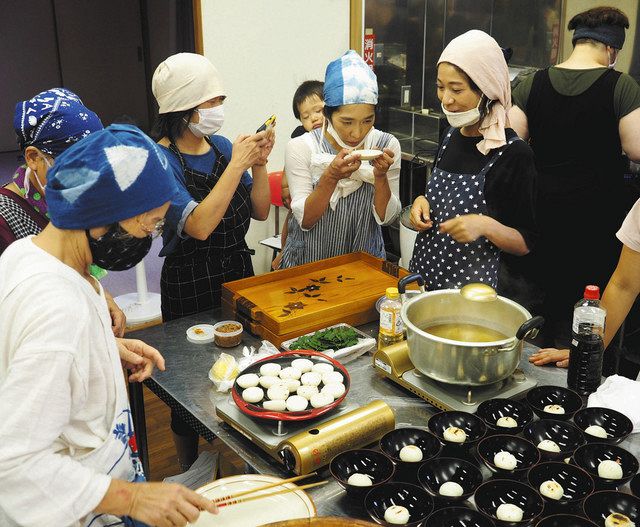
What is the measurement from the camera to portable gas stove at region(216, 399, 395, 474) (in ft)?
5.24

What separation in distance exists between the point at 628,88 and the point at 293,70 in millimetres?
2449

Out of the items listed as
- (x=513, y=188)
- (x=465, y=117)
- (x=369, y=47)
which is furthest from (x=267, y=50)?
(x=513, y=188)

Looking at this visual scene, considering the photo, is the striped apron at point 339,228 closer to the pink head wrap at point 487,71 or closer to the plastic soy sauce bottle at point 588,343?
the pink head wrap at point 487,71

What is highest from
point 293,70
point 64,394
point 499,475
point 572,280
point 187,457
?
point 293,70

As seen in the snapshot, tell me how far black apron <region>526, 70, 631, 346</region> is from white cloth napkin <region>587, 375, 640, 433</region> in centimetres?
158

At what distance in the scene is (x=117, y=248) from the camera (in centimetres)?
142

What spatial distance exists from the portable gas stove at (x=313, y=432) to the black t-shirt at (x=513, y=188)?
95 centimetres

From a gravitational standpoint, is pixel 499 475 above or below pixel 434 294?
below

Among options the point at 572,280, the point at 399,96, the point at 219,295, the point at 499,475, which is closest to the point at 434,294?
the point at 499,475

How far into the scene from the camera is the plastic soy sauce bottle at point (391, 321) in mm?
2111

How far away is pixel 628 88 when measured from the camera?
3092mm

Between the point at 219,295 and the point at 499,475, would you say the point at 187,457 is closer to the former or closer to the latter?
the point at 219,295

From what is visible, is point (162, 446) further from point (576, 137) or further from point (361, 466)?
point (576, 137)

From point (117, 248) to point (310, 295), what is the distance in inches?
45.3
